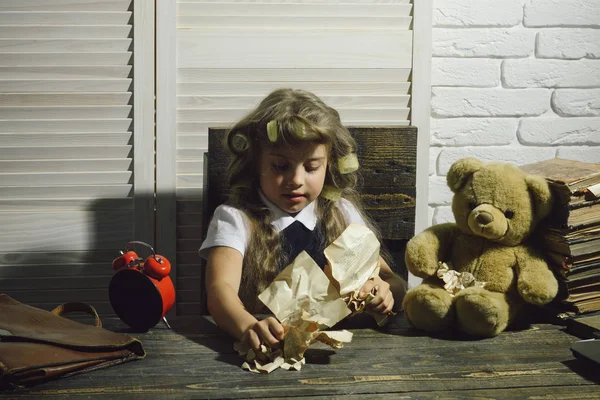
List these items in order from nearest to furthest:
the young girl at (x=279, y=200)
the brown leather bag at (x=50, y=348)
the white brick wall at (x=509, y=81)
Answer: the brown leather bag at (x=50, y=348) < the young girl at (x=279, y=200) < the white brick wall at (x=509, y=81)

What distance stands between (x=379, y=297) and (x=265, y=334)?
10.8 inches

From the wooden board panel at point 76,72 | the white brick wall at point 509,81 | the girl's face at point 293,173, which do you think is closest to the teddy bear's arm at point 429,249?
the girl's face at point 293,173

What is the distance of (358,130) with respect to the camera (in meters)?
1.63

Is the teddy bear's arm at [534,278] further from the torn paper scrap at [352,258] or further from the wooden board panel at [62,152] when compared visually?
the wooden board panel at [62,152]

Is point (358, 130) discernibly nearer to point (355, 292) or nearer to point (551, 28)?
point (355, 292)

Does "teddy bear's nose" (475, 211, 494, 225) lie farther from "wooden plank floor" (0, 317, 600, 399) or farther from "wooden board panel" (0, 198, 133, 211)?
"wooden board panel" (0, 198, 133, 211)

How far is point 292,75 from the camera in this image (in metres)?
1.79

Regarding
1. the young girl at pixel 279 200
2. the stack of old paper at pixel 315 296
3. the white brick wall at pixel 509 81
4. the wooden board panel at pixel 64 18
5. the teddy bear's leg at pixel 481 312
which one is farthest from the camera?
the white brick wall at pixel 509 81

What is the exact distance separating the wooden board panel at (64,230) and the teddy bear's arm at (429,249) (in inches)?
28.0

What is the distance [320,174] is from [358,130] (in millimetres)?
213

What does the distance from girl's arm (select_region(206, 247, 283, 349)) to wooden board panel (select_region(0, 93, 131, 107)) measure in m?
0.50

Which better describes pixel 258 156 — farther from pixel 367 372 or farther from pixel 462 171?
pixel 367 372

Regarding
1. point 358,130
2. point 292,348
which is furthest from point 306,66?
point 292,348

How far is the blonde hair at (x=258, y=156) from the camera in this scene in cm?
142
